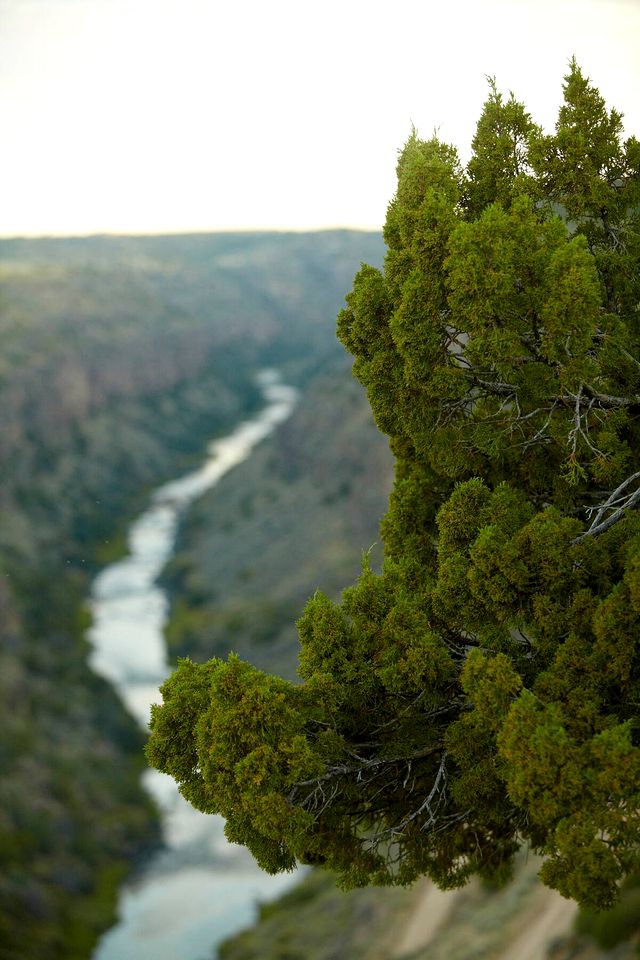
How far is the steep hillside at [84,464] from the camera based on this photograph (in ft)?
151

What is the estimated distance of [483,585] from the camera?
9.51m

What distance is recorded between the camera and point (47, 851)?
45.4m

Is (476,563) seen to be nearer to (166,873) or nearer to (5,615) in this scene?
(166,873)

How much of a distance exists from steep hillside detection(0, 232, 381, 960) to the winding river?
1416mm

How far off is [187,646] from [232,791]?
59.5 metres

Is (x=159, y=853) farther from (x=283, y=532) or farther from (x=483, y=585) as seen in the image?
(x=483, y=585)

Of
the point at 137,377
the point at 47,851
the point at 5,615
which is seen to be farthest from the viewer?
the point at 137,377

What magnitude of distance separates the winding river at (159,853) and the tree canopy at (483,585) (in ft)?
110

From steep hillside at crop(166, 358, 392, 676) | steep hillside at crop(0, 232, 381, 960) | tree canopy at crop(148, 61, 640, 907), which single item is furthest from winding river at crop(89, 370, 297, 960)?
tree canopy at crop(148, 61, 640, 907)

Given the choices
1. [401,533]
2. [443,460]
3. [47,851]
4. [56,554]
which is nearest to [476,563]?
[443,460]

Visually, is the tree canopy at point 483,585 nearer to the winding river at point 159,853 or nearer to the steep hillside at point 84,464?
the winding river at point 159,853

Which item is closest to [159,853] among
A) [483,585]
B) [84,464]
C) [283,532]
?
[283,532]

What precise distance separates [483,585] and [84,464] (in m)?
94.0

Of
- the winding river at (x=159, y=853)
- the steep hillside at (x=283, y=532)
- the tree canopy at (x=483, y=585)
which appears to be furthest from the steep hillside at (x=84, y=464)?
the tree canopy at (x=483, y=585)
